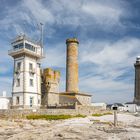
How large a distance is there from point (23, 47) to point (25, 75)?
17.7ft

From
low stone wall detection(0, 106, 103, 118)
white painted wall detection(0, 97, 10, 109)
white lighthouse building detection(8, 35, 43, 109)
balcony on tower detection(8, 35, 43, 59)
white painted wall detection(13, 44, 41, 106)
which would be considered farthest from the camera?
white painted wall detection(0, 97, 10, 109)

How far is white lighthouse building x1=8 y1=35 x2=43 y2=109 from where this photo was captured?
5606 cm

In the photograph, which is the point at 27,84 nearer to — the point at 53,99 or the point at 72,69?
the point at 53,99

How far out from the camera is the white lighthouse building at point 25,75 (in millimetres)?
56062

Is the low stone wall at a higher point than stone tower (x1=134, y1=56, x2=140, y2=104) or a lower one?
lower

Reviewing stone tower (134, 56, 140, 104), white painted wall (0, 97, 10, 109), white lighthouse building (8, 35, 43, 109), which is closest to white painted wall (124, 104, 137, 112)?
stone tower (134, 56, 140, 104)

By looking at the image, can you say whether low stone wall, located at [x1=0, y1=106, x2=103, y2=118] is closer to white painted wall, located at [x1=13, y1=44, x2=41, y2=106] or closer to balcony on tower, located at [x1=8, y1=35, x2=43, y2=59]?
white painted wall, located at [x1=13, y1=44, x2=41, y2=106]

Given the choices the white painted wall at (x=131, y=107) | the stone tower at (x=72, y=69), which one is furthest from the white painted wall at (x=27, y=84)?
the white painted wall at (x=131, y=107)

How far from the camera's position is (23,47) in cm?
5738

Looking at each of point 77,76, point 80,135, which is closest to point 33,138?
point 80,135

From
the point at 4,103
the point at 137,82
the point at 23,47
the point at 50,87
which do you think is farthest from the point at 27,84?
the point at 137,82

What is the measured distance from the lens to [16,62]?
193 ft

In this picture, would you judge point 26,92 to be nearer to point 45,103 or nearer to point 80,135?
point 45,103

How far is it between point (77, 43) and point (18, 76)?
20160 millimetres
